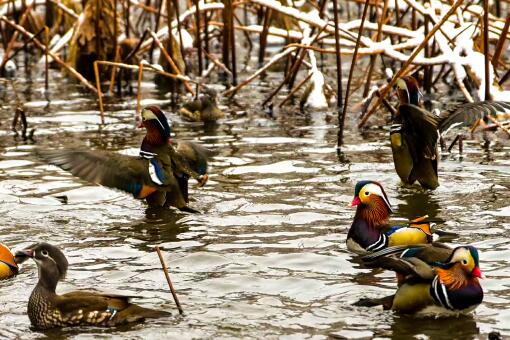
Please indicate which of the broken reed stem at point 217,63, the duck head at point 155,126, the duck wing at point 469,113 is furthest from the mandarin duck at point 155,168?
the broken reed stem at point 217,63

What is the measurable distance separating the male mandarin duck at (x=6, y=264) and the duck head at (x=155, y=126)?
74.1 inches

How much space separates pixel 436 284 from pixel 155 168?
3135mm

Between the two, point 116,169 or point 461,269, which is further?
point 116,169

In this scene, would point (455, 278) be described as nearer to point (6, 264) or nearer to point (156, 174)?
point (6, 264)

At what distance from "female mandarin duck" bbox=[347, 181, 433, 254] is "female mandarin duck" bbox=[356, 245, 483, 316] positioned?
2.70ft

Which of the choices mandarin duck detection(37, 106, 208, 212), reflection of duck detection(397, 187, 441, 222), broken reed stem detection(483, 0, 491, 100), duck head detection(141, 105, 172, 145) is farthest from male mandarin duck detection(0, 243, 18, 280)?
broken reed stem detection(483, 0, 491, 100)

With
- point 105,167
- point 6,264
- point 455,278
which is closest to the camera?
point 455,278

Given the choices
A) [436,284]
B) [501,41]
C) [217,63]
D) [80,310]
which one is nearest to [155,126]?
[80,310]

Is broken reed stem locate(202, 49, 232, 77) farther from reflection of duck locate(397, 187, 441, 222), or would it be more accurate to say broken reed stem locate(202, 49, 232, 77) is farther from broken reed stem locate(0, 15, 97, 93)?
reflection of duck locate(397, 187, 441, 222)

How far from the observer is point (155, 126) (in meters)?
8.47

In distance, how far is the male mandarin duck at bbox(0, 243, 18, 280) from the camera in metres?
6.84

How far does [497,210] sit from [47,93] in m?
6.73

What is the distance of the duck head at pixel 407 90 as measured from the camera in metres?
8.84

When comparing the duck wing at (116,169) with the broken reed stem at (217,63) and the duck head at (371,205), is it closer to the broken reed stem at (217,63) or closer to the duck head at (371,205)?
the duck head at (371,205)
